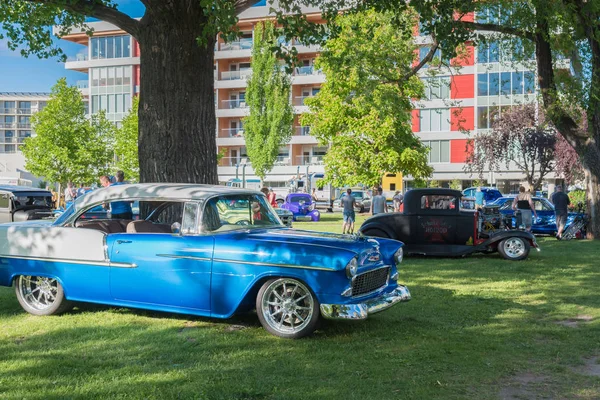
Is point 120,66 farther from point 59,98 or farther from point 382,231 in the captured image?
point 382,231

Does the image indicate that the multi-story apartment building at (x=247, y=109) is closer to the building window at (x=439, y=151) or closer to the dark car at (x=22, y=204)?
the building window at (x=439, y=151)

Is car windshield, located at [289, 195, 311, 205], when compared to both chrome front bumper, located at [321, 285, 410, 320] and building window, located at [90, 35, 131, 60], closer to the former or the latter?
chrome front bumper, located at [321, 285, 410, 320]

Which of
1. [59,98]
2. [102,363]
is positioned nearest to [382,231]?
[102,363]

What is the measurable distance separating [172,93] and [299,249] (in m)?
4.52

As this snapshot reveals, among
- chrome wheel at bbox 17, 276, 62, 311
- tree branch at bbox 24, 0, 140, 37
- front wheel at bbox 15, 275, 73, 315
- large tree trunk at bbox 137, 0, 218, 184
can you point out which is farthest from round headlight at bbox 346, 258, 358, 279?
tree branch at bbox 24, 0, 140, 37

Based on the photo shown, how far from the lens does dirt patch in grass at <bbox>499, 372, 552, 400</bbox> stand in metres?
5.13

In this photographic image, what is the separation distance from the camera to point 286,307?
703 cm

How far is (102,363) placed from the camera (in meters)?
5.92

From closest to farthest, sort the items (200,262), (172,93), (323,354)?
1. (323,354)
2. (200,262)
3. (172,93)

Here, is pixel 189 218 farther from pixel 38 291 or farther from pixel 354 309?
pixel 38 291

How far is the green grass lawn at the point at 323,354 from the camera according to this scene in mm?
5191

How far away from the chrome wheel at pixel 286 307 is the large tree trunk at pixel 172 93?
385 centimetres

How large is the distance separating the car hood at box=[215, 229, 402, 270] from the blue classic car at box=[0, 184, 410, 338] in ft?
0.03

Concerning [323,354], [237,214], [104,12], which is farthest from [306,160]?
[323,354]
